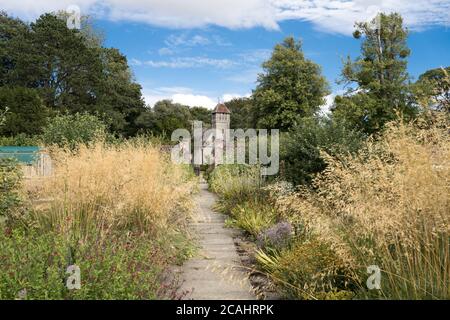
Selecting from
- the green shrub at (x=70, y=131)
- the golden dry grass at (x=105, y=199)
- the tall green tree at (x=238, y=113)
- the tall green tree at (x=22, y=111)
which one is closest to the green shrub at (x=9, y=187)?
the golden dry grass at (x=105, y=199)

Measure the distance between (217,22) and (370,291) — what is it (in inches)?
221

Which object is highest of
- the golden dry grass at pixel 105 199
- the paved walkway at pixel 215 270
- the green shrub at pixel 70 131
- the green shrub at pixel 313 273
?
the green shrub at pixel 70 131

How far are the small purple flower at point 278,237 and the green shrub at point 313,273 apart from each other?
0.55m

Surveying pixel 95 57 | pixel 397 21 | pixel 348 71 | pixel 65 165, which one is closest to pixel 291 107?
pixel 348 71

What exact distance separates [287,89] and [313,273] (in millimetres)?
27062

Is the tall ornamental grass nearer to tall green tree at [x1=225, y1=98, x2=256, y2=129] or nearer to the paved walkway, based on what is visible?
the paved walkway

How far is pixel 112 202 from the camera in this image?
16.8ft

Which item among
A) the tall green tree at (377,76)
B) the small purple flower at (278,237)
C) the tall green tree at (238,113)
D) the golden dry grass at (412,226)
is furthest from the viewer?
the tall green tree at (238,113)

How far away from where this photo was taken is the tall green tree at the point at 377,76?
21859 millimetres

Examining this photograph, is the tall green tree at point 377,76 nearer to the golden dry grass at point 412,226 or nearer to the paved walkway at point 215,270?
the paved walkway at point 215,270

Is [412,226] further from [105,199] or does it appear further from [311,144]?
[311,144]

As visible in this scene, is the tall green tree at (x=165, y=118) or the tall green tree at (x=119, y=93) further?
the tall green tree at (x=165, y=118)

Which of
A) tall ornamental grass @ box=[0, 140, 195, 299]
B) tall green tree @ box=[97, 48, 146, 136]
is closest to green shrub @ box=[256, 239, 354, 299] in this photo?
tall ornamental grass @ box=[0, 140, 195, 299]
